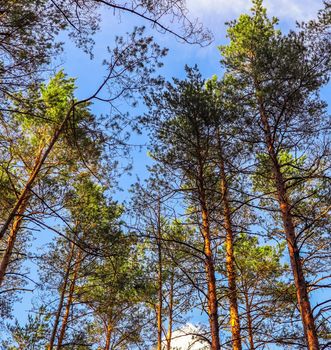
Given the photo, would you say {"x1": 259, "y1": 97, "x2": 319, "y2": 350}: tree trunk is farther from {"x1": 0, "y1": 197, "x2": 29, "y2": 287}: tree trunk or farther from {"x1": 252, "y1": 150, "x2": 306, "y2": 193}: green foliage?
{"x1": 0, "y1": 197, "x2": 29, "y2": 287}: tree trunk

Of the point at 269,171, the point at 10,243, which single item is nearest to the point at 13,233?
the point at 10,243

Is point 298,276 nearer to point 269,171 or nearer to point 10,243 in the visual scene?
point 269,171

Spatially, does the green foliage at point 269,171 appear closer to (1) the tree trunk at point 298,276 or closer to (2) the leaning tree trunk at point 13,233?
(1) the tree trunk at point 298,276

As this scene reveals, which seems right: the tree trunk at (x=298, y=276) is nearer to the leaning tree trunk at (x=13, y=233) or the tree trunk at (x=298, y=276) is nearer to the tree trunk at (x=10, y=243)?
the leaning tree trunk at (x=13, y=233)

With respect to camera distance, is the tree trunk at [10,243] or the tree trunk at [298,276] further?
the tree trunk at [10,243]

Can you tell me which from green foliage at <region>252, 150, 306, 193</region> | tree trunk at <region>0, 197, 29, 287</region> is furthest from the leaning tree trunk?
green foliage at <region>252, 150, 306, 193</region>

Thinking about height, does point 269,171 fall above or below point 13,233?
above

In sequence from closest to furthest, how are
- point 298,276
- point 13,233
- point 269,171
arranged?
point 298,276, point 269,171, point 13,233

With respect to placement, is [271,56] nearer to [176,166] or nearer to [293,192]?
[176,166]

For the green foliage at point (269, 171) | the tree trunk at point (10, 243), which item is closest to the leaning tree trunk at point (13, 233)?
the tree trunk at point (10, 243)

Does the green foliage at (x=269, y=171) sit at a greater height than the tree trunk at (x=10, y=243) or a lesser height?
greater

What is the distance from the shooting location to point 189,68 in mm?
9633

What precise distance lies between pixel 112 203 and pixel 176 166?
4.26 meters

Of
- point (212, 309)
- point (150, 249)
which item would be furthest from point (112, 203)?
point (212, 309)
